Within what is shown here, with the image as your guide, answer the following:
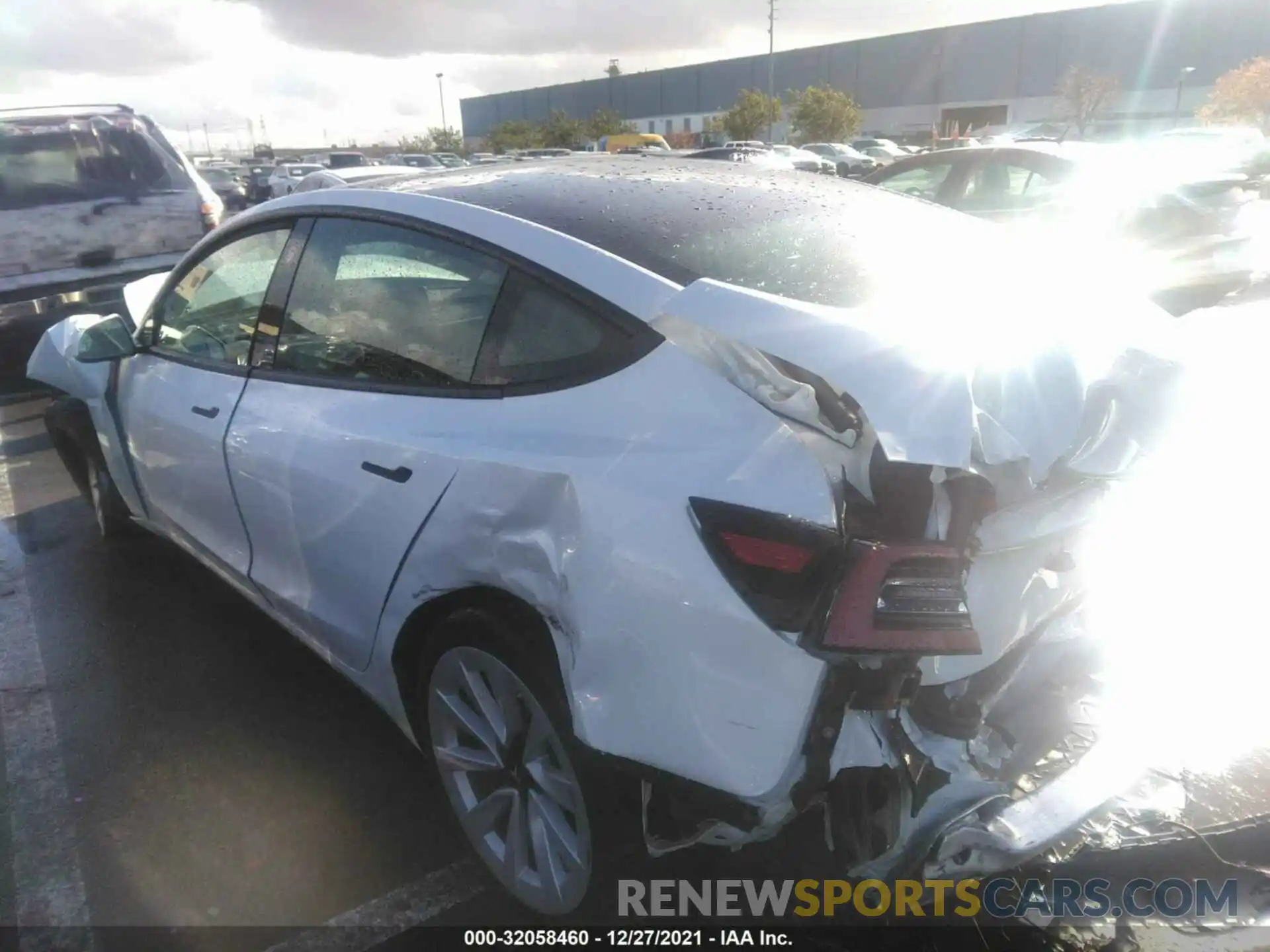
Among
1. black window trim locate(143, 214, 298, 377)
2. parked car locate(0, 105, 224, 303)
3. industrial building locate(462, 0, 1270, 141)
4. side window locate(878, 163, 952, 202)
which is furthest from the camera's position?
industrial building locate(462, 0, 1270, 141)

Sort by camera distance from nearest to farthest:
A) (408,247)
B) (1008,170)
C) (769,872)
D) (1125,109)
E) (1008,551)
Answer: (1008,551) < (769,872) < (408,247) < (1008,170) < (1125,109)

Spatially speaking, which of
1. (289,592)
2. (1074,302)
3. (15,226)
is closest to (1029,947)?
(1074,302)

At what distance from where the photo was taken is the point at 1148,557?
7.29ft

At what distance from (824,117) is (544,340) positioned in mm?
52170

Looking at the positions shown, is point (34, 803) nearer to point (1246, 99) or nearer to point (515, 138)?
point (1246, 99)

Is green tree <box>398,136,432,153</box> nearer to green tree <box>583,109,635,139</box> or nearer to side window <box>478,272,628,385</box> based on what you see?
green tree <box>583,109,635,139</box>

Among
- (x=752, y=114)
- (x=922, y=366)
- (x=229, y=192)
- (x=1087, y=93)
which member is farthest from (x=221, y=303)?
(x=1087, y=93)

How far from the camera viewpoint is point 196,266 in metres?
3.72

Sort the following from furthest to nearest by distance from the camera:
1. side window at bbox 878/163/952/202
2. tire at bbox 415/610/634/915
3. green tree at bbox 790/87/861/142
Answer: green tree at bbox 790/87/861/142 < side window at bbox 878/163/952/202 < tire at bbox 415/610/634/915

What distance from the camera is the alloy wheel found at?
2197mm

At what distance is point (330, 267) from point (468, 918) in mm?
1907

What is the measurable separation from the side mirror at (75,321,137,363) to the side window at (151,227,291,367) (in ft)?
0.33

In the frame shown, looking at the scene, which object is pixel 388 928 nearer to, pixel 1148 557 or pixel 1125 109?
pixel 1148 557

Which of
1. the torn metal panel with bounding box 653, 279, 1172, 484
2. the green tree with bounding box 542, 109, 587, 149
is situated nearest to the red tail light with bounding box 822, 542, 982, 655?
the torn metal panel with bounding box 653, 279, 1172, 484
